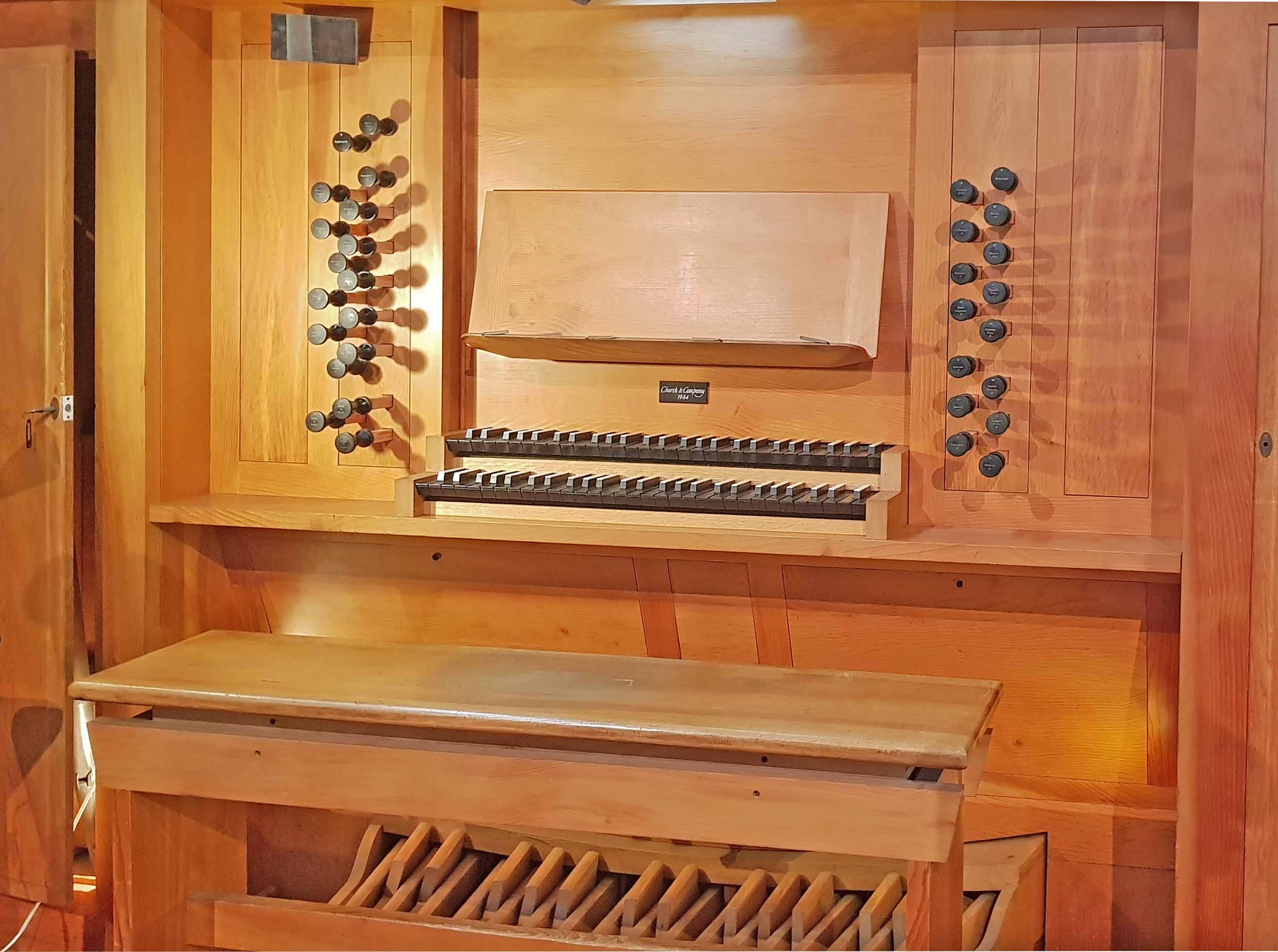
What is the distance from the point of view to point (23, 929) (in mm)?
3525

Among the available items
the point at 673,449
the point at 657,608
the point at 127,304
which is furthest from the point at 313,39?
the point at 657,608

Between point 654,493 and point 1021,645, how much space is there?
0.88 meters

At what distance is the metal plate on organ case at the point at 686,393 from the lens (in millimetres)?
3434

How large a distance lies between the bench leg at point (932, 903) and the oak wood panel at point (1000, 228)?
0.98 metres

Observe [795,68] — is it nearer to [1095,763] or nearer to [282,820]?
[1095,763]

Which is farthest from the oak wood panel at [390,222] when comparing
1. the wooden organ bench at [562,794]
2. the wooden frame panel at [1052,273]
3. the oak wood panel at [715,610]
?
the wooden frame panel at [1052,273]

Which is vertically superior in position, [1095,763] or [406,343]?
[406,343]

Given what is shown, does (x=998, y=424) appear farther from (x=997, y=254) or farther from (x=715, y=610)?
(x=715, y=610)

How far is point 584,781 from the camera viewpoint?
2.63 m

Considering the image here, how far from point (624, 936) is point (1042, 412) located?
146cm

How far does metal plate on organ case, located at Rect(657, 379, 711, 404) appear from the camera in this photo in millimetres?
3434

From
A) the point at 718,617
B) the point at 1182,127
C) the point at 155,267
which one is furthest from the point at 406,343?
the point at 1182,127

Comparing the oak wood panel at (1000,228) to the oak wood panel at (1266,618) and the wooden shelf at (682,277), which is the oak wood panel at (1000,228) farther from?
the oak wood panel at (1266,618)

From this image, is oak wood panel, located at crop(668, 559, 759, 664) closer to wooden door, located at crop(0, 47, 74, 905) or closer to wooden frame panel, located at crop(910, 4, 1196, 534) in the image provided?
wooden frame panel, located at crop(910, 4, 1196, 534)
